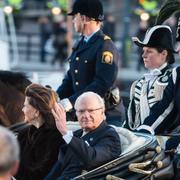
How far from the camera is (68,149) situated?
16.7ft

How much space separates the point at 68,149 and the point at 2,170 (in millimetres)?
1894

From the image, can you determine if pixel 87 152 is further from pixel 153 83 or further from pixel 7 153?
pixel 7 153

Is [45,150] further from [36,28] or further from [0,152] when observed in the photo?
[36,28]

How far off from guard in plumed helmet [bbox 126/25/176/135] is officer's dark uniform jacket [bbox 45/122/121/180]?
623 mm

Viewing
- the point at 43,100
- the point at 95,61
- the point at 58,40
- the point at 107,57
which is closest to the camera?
the point at 43,100

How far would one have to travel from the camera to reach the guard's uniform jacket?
20.8 ft

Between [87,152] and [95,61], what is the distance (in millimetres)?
1771

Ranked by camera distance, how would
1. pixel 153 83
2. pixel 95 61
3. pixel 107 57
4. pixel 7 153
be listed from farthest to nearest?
pixel 95 61 < pixel 107 57 < pixel 153 83 < pixel 7 153

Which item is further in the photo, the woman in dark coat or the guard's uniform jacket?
the guard's uniform jacket

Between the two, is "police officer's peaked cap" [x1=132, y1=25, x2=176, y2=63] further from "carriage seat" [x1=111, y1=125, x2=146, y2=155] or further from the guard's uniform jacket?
"carriage seat" [x1=111, y1=125, x2=146, y2=155]

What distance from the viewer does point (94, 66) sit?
21.5 ft

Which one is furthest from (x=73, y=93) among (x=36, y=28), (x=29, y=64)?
(x=36, y=28)

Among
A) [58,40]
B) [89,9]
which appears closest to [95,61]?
[89,9]

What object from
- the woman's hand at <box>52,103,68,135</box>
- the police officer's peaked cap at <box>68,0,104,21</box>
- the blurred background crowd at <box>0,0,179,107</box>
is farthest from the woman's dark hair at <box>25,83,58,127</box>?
the blurred background crowd at <box>0,0,179,107</box>
